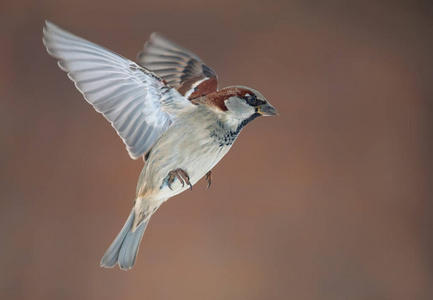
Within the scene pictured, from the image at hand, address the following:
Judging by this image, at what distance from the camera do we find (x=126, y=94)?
0.48 m

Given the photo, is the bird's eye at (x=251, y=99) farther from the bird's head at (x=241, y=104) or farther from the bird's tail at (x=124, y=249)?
the bird's tail at (x=124, y=249)

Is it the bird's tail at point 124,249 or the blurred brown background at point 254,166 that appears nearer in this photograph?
the bird's tail at point 124,249

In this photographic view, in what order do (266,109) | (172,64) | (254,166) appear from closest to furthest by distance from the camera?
1. (266,109)
2. (172,64)
3. (254,166)

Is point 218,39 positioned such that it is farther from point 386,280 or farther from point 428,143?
point 386,280

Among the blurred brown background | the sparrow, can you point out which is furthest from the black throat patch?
the blurred brown background

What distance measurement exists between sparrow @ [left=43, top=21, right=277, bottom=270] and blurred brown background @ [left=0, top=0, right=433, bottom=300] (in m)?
0.67

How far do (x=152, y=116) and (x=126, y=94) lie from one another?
0.10 ft

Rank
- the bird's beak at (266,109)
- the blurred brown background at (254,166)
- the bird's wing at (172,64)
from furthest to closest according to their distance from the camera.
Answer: the blurred brown background at (254,166), the bird's wing at (172,64), the bird's beak at (266,109)

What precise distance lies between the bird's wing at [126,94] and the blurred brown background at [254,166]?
67 centimetres

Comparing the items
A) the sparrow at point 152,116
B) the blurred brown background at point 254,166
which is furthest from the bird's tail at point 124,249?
the blurred brown background at point 254,166

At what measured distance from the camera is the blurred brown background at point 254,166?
1.14 metres

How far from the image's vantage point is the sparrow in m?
0.41

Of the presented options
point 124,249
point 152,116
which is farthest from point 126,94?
point 124,249

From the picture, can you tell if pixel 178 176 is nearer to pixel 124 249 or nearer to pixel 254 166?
pixel 124 249
